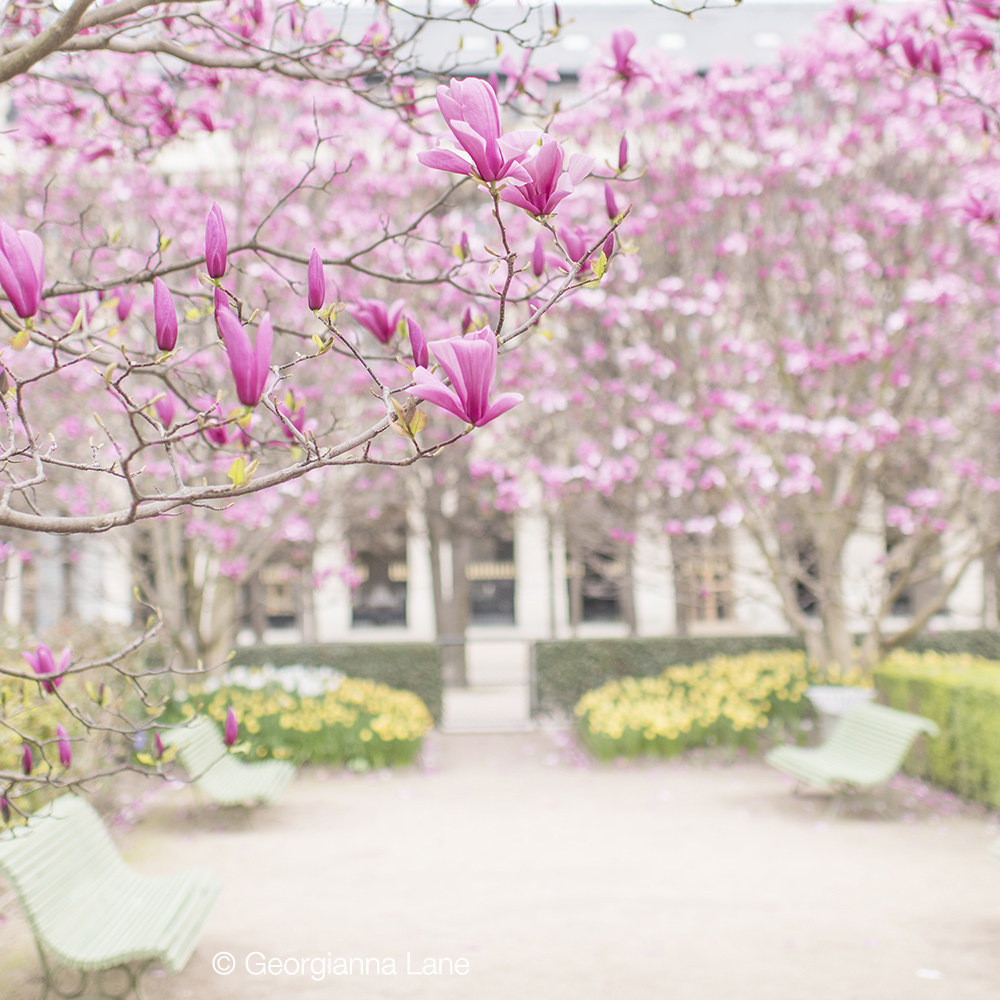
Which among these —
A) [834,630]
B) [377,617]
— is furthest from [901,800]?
[377,617]

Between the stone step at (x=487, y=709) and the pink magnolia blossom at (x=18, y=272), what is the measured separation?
38.6ft

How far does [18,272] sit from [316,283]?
0.53 meters

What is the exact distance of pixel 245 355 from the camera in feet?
4.87

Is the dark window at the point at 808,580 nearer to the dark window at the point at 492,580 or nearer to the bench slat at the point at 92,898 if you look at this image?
the dark window at the point at 492,580

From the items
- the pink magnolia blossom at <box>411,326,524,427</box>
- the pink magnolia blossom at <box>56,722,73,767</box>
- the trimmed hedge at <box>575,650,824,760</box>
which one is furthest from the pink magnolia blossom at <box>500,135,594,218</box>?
the trimmed hedge at <box>575,650,824,760</box>

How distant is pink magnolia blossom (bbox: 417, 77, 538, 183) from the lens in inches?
64.0

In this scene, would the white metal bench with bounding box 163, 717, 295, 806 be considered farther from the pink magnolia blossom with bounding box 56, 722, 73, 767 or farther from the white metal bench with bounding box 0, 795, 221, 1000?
the pink magnolia blossom with bounding box 56, 722, 73, 767

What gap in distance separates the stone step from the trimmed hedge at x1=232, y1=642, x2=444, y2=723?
533 mm

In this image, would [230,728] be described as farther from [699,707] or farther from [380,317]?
[699,707]

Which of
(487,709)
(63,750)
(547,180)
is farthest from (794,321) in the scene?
(547,180)

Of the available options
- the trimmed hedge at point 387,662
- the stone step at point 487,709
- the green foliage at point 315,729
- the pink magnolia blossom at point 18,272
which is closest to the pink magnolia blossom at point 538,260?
the pink magnolia blossom at point 18,272

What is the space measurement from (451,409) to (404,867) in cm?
591

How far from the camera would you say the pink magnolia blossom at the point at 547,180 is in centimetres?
168

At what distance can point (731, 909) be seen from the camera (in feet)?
18.9
